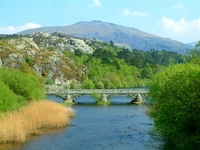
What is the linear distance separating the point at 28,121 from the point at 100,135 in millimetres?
10340

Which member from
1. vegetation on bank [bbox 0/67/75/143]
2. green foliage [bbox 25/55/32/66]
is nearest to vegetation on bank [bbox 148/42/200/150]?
vegetation on bank [bbox 0/67/75/143]

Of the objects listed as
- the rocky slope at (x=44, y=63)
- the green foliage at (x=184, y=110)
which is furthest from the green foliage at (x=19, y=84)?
the rocky slope at (x=44, y=63)

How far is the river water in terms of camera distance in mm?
43981

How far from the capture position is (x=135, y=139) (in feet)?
161

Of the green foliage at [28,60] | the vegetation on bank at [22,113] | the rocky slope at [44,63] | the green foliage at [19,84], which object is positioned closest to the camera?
the vegetation on bank at [22,113]

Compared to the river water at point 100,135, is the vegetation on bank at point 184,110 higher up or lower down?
higher up

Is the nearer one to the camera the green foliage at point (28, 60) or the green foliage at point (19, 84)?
the green foliage at point (19, 84)

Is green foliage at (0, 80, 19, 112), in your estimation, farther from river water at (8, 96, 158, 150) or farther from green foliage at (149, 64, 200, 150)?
green foliage at (149, 64, 200, 150)

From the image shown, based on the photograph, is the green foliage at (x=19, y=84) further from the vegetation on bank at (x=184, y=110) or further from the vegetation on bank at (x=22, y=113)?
the vegetation on bank at (x=184, y=110)

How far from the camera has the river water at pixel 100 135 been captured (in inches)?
1732

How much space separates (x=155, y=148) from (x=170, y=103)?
527 inches

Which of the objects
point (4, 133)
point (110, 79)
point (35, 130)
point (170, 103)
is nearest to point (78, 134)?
point (35, 130)

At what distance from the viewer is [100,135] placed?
172 ft

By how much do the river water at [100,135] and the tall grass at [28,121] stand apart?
141cm
